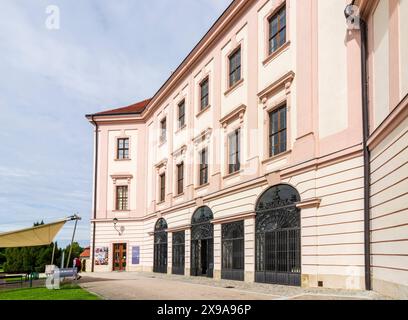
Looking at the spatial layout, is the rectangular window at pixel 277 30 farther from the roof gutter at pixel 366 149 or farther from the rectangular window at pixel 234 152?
the roof gutter at pixel 366 149

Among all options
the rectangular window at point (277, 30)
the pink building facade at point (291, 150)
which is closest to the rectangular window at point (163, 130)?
the pink building facade at point (291, 150)

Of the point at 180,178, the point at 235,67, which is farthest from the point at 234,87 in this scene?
the point at 180,178


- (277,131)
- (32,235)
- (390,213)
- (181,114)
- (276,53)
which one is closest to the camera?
(390,213)

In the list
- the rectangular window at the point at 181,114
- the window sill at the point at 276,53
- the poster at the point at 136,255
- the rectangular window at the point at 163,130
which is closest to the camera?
the window sill at the point at 276,53

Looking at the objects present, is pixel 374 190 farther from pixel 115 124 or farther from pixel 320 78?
pixel 115 124

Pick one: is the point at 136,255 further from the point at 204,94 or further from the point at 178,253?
the point at 204,94

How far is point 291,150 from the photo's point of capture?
19.0 m

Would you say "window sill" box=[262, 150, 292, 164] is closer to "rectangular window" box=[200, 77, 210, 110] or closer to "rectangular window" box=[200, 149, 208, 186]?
"rectangular window" box=[200, 149, 208, 186]

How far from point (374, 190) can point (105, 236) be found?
27.7 m

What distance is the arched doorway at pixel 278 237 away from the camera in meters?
18.3

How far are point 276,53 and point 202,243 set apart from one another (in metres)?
11.1

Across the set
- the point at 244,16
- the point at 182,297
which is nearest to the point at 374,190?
the point at 182,297

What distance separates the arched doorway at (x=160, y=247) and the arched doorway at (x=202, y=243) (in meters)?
5.11

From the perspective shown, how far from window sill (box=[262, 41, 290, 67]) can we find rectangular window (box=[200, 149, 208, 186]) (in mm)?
7106
